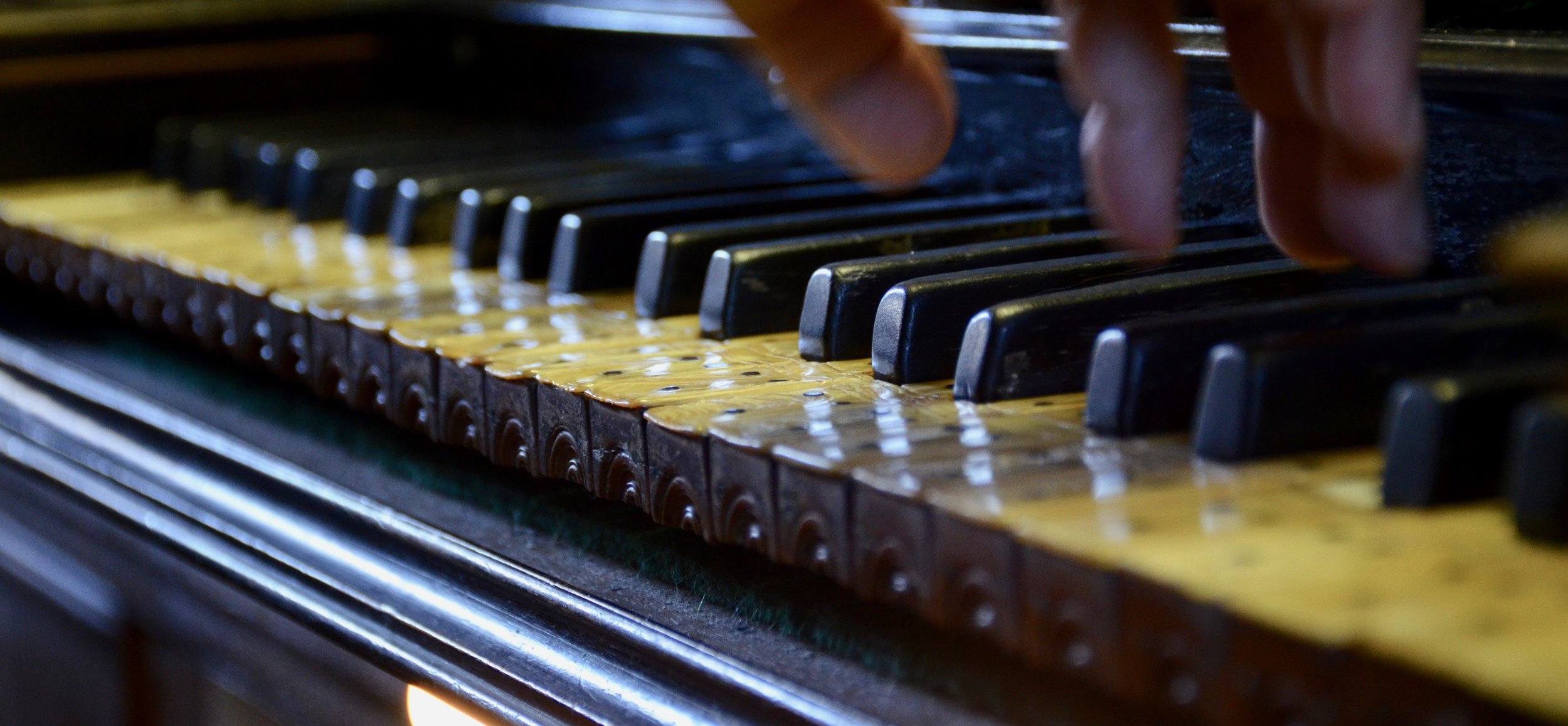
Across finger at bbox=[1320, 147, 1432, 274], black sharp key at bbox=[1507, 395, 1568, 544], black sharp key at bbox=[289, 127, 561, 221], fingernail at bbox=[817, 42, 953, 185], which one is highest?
fingernail at bbox=[817, 42, 953, 185]

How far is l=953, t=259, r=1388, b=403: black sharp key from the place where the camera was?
2.67 feet

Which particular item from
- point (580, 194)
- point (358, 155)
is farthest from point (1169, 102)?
point (358, 155)

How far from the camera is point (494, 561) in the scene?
0.94m

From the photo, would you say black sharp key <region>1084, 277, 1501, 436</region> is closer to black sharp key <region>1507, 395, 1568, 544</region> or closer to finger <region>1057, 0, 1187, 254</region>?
finger <region>1057, 0, 1187, 254</region>

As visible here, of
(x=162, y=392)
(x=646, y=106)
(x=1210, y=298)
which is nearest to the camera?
(x=1210, y=298)

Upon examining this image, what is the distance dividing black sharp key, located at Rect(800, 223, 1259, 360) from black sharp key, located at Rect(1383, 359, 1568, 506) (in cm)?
37

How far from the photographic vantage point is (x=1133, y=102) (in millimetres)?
701

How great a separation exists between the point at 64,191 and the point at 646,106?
719mm

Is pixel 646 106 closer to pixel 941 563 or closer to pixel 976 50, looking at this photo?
pixel 976 50

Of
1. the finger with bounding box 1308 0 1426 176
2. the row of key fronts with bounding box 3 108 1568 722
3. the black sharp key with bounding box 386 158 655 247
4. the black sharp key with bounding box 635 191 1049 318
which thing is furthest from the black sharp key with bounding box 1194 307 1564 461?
the black sharp key with bounding box 386 158 655 247

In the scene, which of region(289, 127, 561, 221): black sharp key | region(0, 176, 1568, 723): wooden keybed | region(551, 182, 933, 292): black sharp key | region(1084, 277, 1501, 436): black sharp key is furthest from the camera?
region(289, 127, 561, 221): black sharp key

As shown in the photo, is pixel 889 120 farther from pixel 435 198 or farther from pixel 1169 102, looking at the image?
pixel 435 198

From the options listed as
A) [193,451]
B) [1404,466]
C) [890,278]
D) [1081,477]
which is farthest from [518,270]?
[1404,466]

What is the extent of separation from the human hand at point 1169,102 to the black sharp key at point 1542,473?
0.42ft
